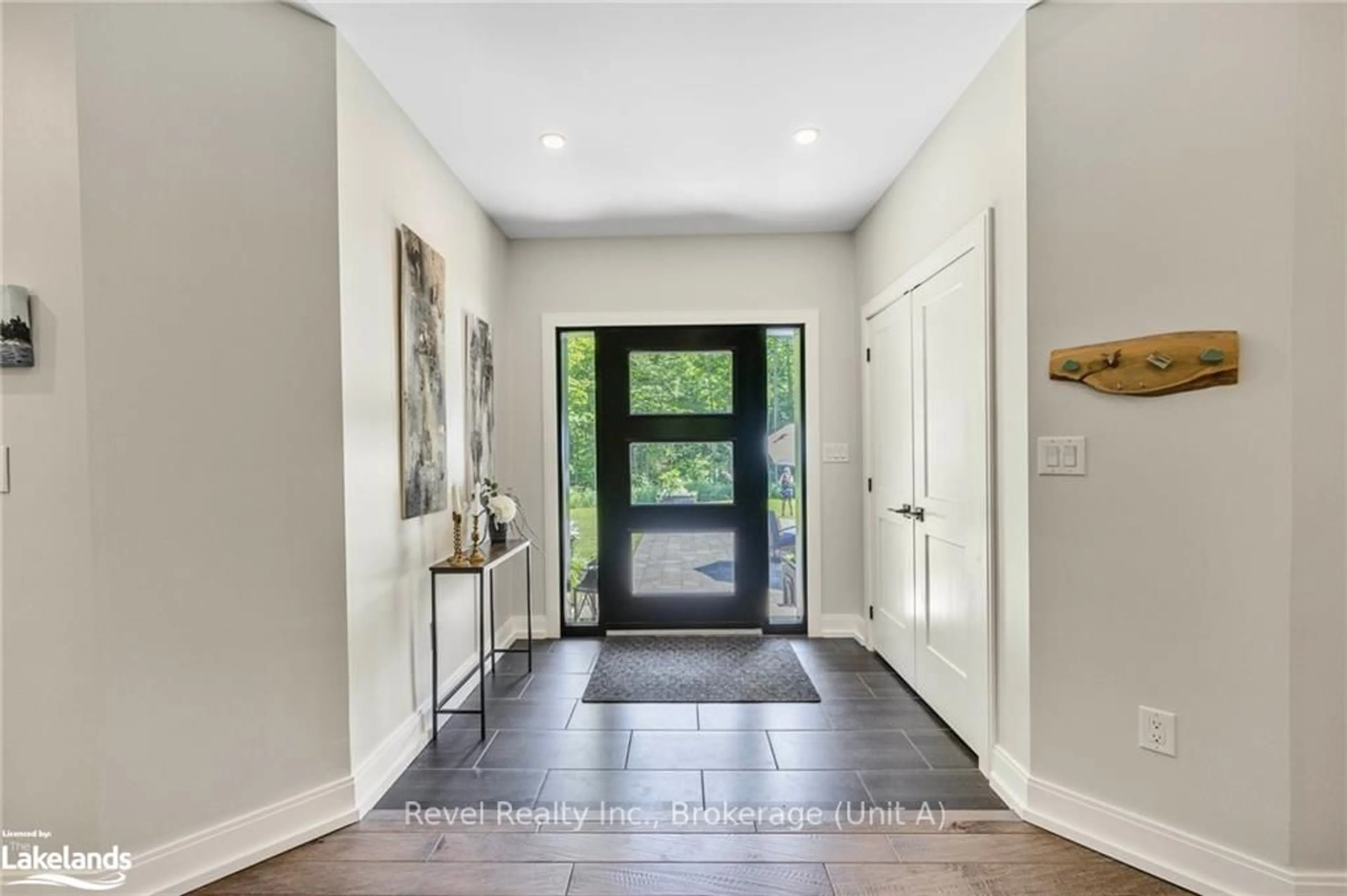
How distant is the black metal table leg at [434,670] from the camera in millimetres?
2410

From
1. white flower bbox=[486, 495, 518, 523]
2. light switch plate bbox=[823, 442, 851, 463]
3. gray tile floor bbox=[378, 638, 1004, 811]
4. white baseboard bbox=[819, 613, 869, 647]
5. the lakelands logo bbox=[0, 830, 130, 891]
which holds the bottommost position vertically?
gray tile floor bbox=[378, 638, 1004, 811]

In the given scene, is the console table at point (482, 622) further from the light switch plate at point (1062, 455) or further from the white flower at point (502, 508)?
the light switch plate at point (1062, 455)

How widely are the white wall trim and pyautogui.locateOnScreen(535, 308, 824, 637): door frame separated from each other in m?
1.06

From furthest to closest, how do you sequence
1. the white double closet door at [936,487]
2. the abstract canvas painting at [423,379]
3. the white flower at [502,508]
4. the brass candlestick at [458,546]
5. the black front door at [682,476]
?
the black front door at [682,476]
the white flower at [502,508]
the brass candlestick at [458,546]
the abstract canvas painting at [423,379]
the white double closet door at [936,487]

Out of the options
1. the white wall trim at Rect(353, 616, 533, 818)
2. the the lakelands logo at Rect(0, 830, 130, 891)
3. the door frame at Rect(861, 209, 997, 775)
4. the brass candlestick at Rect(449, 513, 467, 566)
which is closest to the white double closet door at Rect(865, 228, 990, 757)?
the door frame at Rect(861, 209, 997, 775)

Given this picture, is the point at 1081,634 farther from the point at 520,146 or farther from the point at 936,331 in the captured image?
the point at 520,146

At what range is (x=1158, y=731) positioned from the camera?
171 centimetres

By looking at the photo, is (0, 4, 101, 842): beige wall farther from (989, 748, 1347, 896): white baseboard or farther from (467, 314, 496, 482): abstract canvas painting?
(989, 748, 1347, 896): white baseboard

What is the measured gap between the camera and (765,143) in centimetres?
264

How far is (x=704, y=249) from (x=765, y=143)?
1.20 meters

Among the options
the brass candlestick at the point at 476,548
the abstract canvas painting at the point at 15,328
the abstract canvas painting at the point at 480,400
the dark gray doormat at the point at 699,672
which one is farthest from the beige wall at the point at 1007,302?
the abstract canvas painting at the point at 15,328

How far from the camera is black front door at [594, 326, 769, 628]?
3887mm

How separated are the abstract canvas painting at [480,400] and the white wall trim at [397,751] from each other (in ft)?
3.35

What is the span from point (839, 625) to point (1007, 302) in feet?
7.94
